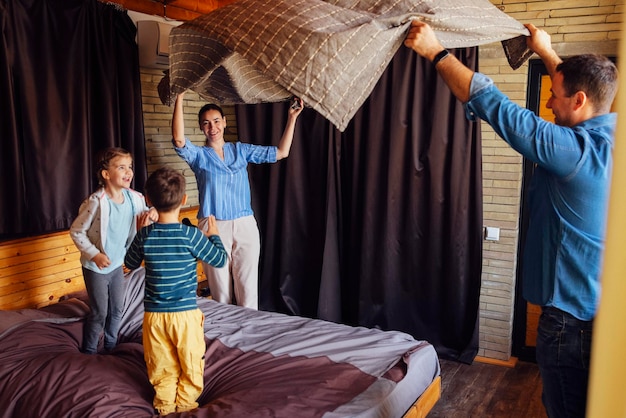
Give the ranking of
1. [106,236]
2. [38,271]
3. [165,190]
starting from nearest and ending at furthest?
[165,190], [106,236], [38,271]

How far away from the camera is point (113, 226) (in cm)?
296

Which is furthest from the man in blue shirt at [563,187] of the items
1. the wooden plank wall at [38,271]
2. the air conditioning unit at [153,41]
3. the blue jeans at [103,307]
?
the wooden plank wall at [38,271]

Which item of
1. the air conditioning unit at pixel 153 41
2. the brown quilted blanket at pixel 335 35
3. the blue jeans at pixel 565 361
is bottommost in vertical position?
the blue jeans at pixel 565 361

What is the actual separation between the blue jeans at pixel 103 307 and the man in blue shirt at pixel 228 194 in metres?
0.64

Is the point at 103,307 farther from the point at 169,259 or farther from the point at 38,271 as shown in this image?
the point at 169,259

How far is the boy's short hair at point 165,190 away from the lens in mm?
2293

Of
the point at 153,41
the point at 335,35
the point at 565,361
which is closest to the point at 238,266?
the point at 153,41

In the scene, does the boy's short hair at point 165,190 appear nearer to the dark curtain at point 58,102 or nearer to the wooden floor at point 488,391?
the dark curtain at point 58,102

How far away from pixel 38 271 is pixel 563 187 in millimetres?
3111

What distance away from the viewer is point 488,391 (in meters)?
3.53

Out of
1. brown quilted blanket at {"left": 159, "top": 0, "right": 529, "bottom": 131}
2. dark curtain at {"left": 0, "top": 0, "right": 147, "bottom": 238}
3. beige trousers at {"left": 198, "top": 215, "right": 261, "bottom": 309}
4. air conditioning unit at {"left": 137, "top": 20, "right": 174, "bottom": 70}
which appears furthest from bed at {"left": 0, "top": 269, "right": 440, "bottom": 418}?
air conditioning unit at {"left": 137, "top": 20, "right": 174, "bottom": 70}

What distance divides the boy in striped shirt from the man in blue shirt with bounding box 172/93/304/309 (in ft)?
3.47

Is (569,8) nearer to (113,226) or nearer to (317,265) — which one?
(317,265)

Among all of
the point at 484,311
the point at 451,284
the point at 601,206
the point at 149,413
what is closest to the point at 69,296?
the point at 149,413
